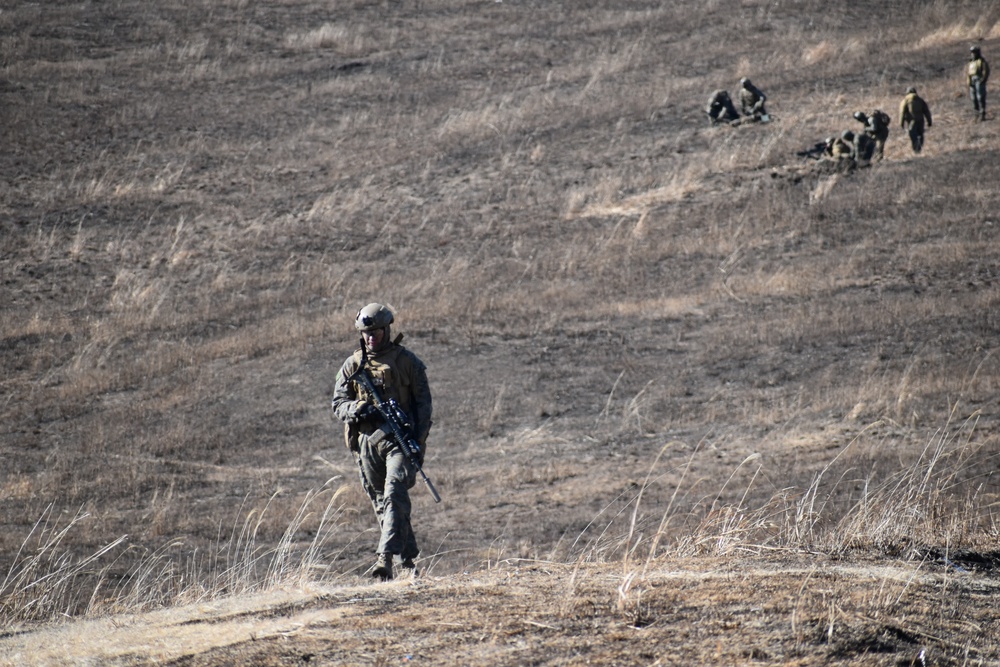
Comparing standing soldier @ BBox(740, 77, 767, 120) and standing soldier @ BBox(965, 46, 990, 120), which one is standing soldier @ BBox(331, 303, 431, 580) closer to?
standing soldier @ BBox(740, 77, 767, 120)

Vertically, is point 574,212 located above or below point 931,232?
above

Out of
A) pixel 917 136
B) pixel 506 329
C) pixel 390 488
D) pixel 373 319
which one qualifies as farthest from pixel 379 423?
pixel 917 136

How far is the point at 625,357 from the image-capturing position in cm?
1510

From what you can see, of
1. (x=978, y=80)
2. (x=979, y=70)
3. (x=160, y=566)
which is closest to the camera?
(x=160, y=566)

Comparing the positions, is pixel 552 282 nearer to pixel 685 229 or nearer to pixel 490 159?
pixel 685 229

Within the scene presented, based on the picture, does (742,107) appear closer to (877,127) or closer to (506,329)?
(877,127)

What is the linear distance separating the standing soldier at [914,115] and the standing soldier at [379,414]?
57.8 feet

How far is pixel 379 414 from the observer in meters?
6.49

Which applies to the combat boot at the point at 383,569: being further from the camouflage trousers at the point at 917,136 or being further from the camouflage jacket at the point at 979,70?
the camouflage jacket at the point at 979,70

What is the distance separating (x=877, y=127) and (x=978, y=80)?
2.79m

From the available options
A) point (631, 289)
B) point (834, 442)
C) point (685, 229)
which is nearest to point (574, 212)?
point (685, 229)

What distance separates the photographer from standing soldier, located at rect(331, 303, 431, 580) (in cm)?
632

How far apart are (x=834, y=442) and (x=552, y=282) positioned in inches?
304

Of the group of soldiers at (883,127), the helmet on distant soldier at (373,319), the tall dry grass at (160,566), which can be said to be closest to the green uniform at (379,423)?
the helmet on distant soldier at (373,319)
